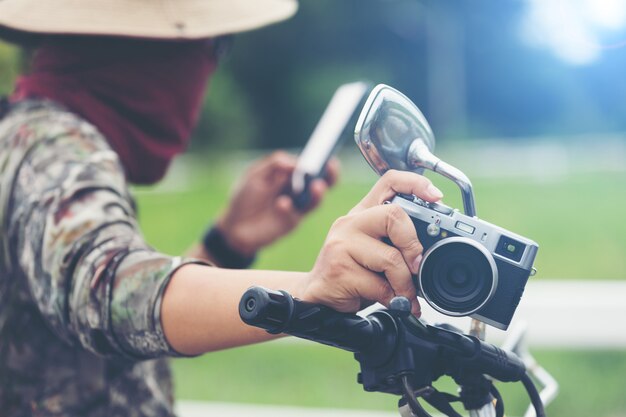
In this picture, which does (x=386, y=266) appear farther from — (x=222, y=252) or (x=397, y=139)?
(x=222, y=252)

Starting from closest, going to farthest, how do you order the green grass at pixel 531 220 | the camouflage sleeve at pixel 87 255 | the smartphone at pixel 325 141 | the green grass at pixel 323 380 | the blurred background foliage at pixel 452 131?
the camouflage sleeve at pixel 87 255, the smartphone at pixel 325 141, the green grass at pixel 323 380, the blurred background foliage at pixel 452 131, the green grass at pixel 531 220

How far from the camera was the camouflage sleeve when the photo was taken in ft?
5.17

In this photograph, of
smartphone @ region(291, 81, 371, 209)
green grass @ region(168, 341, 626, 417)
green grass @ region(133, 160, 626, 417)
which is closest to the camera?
smartphone @ region(291, 81, 371, 209)

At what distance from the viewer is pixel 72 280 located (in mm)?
1620

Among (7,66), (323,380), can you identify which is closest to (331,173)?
(323,380)

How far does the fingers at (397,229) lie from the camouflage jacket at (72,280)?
482 mm

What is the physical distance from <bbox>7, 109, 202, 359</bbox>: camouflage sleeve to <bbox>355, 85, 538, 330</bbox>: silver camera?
541 millimetres

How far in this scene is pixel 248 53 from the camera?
31.7m

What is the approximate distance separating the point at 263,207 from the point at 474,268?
1919 millimetres

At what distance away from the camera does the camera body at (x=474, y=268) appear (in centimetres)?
113

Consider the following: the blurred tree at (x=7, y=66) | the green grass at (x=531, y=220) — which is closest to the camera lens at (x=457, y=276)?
the green grass at (x=531, y=220)

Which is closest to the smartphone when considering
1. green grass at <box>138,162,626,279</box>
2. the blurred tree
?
green grass at <box>138,162,626,279</box>

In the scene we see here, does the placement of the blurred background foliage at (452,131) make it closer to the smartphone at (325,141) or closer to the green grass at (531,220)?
the green grass at (531,220)

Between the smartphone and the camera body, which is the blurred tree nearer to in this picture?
the smartphone
